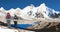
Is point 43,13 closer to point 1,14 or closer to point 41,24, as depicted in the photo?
point 41,24

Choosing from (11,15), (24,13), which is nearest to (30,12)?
(24,13)

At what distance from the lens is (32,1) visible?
461cm

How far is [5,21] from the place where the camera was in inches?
182

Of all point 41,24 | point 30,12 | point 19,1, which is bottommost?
point 41,24

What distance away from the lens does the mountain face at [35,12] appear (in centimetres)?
447

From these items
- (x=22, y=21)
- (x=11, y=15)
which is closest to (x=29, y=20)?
(x=22, y=21)

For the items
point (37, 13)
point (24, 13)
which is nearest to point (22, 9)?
point (24, 13)

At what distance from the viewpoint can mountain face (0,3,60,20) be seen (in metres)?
4.47

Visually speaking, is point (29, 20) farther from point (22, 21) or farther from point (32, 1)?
point (32, 1)

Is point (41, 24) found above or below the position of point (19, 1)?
below

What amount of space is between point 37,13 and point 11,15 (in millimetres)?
643

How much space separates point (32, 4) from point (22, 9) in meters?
0.28

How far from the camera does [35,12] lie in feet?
14.8

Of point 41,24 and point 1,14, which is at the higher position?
point 1,14
